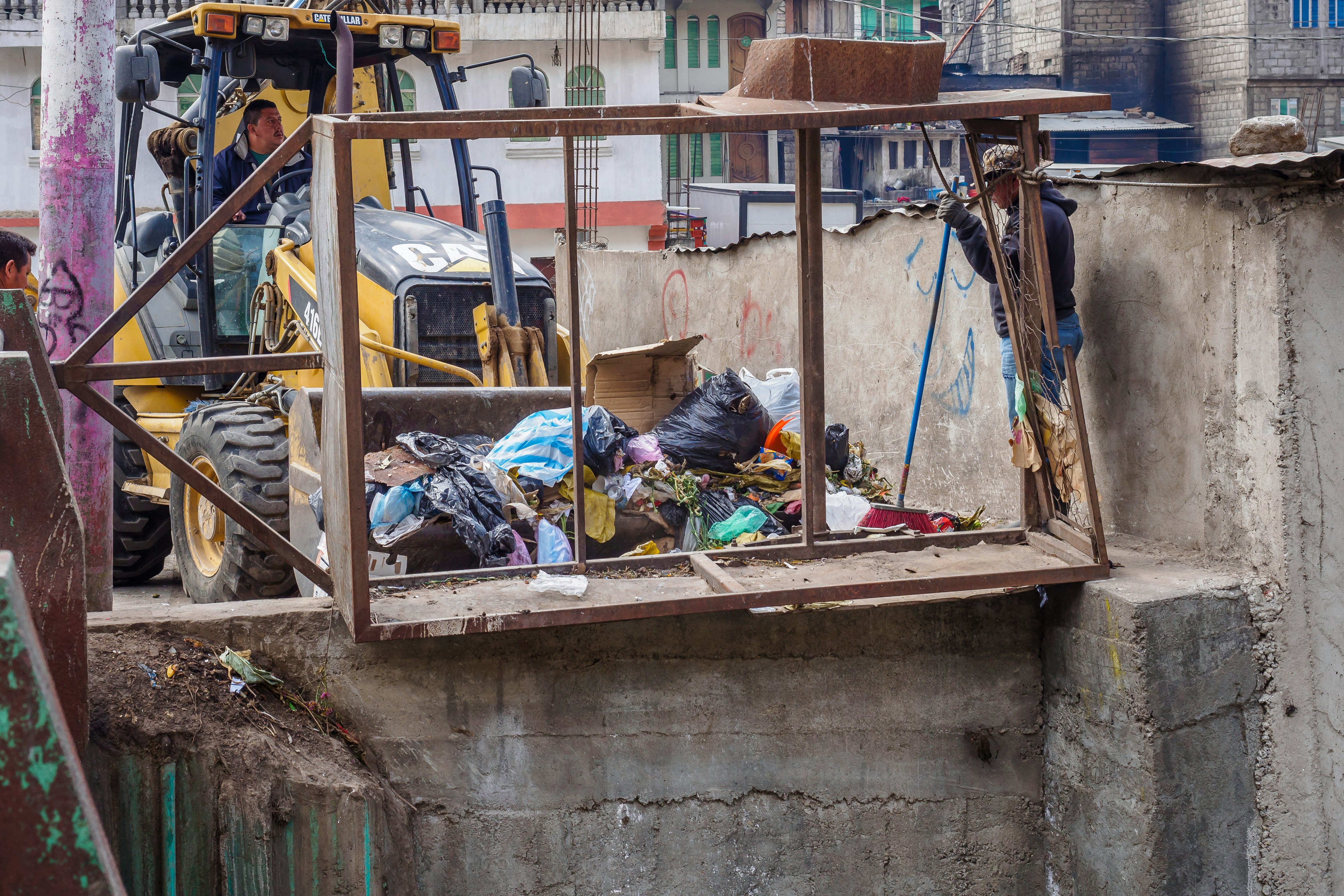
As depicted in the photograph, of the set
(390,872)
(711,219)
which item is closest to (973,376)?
(390,872)

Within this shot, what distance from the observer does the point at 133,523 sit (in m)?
6.84

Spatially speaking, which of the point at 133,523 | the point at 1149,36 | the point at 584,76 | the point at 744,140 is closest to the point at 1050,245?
the point at 133,523

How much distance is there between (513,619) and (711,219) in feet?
58.6

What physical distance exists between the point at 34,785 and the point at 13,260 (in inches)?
133

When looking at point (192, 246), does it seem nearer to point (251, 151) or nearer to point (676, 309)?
point (251, 151)

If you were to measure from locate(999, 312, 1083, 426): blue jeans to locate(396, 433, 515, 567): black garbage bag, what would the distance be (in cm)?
198

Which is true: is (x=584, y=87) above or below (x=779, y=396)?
above

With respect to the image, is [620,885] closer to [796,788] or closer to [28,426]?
[796,788]

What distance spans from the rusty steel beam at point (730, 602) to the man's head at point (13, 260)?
2082mm

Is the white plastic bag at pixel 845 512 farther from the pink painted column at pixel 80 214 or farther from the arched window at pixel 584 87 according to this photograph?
the arched window at pixel 584 87

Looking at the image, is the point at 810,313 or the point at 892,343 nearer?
the point at 810,313

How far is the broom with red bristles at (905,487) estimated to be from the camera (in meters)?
5.23

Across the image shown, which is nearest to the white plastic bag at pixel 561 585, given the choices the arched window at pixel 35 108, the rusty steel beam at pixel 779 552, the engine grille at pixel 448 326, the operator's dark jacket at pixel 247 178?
the rusty steel beam at pixel 779 552

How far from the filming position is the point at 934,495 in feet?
19.8
